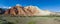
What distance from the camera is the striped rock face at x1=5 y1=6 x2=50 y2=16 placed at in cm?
274

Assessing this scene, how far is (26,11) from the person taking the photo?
2766 mm

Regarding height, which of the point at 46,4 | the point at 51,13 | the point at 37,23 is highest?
the point at 46,4

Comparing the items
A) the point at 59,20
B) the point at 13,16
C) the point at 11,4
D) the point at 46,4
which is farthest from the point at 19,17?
the point at 59,20

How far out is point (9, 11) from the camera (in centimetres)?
282

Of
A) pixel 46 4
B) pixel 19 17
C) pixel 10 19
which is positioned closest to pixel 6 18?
pixel 10 19

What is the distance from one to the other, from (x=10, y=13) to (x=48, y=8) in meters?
0.72

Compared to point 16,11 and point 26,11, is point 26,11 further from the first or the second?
point 16,11

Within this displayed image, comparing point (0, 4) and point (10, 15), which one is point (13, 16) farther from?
point (0, 4)

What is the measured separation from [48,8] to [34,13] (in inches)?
10.8

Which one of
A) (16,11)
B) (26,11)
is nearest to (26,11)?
(26,11)

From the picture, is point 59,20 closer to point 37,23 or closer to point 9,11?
point 37,23

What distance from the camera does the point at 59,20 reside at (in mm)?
2729

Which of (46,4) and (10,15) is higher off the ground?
(46,4)

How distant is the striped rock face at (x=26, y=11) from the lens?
2738 mm
